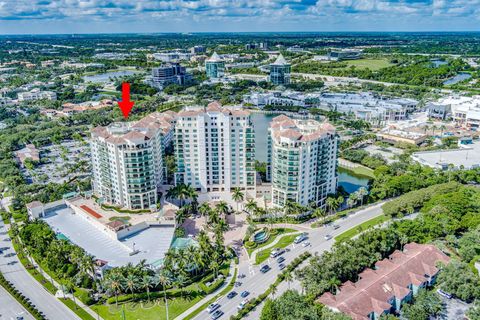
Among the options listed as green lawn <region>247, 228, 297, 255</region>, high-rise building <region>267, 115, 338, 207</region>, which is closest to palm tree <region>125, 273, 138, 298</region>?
green lawn <region>247, 228, 297, 255</region>

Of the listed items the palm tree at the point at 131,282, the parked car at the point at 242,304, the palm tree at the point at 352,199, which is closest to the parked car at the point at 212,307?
the parked car at the point at 242,304

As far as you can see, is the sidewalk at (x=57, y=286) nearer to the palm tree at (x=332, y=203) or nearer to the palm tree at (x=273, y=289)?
the palm tree at (x=273, y=289)

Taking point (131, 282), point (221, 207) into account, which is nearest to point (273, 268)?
point (221, 207)

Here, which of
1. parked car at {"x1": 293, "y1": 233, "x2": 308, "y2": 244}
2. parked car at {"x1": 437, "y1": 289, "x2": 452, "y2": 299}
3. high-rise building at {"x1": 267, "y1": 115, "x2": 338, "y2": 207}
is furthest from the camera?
high-rise building at {"x1": 267, "y1": 115, "x2": 338, "y2": 207}

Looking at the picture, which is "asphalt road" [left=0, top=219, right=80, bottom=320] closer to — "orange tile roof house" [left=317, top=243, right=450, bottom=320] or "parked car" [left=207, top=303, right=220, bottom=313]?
"parked car" [left=207, top=303, right=220, bottom=313]

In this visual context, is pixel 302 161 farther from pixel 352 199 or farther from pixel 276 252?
pixel 276 252

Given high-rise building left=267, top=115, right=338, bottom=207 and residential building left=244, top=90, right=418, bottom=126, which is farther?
residential building left=244, top=90, right=418, bottom=126

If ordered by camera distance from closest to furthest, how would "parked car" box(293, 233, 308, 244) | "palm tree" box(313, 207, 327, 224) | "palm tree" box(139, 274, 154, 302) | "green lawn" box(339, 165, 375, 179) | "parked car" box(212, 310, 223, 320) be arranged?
"parked car" box(212, 310, 223, 320) → "palm tree" box(139, 274, 154, 302) → "parked car" box(293, 233, 308, 244) → "palm tree" box(313, 207, 327, 224) → "green lawn" box(339, 165, 375, 179)
